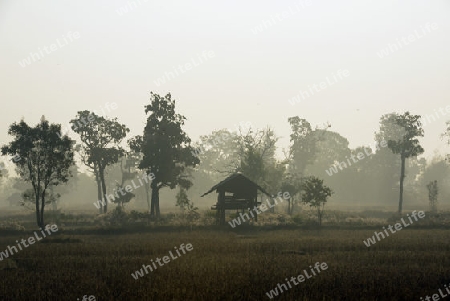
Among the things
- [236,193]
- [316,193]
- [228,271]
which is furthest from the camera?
[236,193]

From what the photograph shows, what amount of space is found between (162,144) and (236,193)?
12.8 meters

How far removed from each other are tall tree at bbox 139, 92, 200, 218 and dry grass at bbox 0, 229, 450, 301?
2494cm

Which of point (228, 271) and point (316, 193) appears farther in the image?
point (316, 193)

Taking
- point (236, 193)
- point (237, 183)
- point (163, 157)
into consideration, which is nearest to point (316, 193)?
→ point (237, 183)

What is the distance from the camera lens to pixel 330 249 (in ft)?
75.4

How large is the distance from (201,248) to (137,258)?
4809mm

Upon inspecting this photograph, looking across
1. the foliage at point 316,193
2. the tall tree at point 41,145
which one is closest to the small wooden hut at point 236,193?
the foliage at point 316,193

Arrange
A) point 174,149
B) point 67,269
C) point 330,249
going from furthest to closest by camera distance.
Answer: point 174,149, point 330,249, point 67,269

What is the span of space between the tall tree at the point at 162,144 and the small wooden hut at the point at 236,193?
9.58 meters

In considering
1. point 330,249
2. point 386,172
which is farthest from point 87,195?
point 330,249

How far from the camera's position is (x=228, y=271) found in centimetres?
1580

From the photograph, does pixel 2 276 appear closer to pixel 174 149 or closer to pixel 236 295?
pixel 236 295

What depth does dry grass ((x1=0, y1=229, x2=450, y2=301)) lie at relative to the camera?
40.9 ft

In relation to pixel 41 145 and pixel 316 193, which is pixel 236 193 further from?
pixel 41 145
